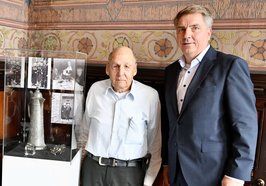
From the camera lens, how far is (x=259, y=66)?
147 centimetres

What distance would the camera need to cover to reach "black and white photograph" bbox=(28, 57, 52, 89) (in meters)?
1.51

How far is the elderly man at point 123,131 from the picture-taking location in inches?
55.3

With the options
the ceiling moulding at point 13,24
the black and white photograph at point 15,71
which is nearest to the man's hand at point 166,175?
the black and white photograph at point 15,71

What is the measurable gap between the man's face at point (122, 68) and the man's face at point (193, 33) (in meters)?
0.32

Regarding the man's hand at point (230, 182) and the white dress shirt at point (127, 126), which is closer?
the man's hand at point (230, 182)

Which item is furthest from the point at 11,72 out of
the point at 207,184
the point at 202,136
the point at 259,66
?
the point at 259,66

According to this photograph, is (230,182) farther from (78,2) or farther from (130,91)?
(78,2)

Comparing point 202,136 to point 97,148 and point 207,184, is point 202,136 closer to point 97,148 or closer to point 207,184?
point 207,184

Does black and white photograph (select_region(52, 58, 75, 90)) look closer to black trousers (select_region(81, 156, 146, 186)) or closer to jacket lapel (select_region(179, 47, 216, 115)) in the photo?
black trousers (select_region(81, 156, 146, 186))

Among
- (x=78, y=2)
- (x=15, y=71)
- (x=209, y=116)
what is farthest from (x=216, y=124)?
(x=78, y=2)

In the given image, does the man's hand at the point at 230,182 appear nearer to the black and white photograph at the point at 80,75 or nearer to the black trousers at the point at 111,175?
the black trousers at the point at 111,175

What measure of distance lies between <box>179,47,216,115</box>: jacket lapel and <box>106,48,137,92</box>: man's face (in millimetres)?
370

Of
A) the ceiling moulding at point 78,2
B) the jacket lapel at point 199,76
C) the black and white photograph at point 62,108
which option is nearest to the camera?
the jacket lapel at point 199,76

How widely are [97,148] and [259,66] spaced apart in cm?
110
